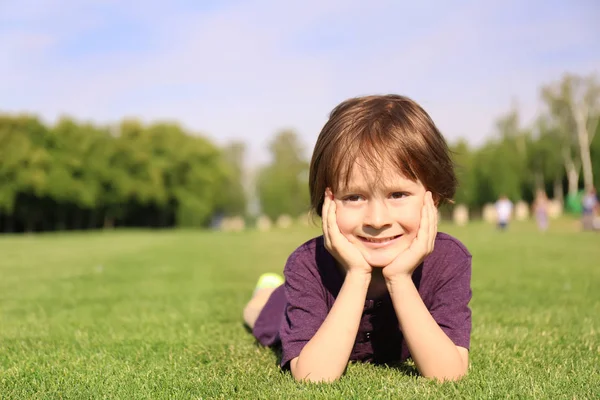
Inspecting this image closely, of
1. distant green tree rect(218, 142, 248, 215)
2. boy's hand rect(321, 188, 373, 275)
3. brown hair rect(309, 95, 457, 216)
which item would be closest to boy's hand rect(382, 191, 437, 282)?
boy's hand rect(321, 188, 373, 275)

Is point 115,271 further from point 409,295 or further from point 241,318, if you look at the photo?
point 409,295

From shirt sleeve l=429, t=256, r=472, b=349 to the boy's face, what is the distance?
17.0 inches

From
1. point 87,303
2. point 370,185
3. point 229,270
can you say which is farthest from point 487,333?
point 229,270

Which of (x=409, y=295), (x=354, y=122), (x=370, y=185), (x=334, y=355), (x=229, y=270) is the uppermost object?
(x=354, y=122)

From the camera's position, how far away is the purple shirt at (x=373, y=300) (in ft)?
10.9

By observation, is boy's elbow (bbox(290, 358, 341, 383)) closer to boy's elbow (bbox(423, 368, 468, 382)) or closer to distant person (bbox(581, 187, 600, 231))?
boy's elbow (bbox(423, 368, 468, 382))

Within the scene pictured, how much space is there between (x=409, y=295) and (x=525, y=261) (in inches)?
433

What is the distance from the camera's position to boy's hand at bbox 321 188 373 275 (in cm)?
314

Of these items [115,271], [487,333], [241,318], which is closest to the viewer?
[487,333]

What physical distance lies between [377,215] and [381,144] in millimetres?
361

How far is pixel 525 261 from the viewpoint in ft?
43.3

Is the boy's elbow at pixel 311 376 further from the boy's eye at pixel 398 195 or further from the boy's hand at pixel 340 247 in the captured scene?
the boy's eye at pixel 398 195

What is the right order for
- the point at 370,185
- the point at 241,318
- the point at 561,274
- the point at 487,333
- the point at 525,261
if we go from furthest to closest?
the point at 525,261
the point at 561,274
the point at 241,318
the point at 487,333
the point at 370,185

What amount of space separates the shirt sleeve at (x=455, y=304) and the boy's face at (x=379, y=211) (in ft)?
1.42
